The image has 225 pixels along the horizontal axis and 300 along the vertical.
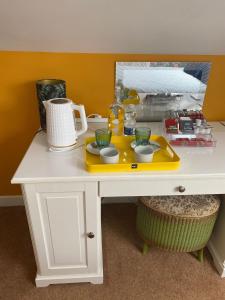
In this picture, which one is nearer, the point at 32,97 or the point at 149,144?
the point at 149,144

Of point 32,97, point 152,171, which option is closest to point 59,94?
point 32,97

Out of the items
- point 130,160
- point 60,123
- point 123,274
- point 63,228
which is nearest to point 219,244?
point 123,274

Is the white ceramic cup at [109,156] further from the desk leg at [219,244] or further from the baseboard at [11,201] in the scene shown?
the baseboard at [11,201]

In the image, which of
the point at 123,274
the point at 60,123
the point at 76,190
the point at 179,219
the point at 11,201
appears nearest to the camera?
the point at 76,190

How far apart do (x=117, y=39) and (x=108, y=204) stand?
1233 mm

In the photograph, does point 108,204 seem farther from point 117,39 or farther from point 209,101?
point 117,39

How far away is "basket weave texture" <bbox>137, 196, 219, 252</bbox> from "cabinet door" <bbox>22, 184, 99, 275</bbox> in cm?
37

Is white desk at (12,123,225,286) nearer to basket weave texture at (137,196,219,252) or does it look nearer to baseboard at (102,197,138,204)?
basket weave texture at (137,196,219,252)

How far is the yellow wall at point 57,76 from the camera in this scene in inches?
58.2

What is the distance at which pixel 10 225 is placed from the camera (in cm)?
175

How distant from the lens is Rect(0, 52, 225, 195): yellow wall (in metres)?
1.48

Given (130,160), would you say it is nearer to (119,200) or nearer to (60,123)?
(60,123)

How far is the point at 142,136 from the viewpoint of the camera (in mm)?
1246

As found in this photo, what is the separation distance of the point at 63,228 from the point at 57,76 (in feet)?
3.00
